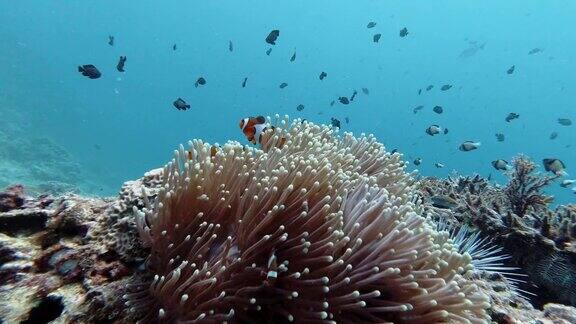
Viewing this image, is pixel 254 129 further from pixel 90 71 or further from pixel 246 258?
pixel 90 71

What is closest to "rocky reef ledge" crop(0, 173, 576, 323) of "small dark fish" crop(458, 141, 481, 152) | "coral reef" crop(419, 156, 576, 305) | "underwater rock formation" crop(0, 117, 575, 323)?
"underwater rock formation" crop(0, 117, 575, 323)

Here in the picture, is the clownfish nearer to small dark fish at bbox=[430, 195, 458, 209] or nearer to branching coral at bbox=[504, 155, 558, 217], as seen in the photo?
small dark fish at bbox=[430, 195, 458, 209]

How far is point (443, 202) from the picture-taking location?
6.00 metres

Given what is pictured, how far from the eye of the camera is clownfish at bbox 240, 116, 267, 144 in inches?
190

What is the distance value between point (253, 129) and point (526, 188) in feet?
15.0

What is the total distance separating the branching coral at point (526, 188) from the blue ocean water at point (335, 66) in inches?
3479

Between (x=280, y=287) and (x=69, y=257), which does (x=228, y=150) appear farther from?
(x=69, y=257)

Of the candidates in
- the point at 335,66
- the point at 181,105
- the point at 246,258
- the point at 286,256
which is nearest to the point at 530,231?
the point at 286,256

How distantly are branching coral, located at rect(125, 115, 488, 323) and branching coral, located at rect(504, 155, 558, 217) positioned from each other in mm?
4254

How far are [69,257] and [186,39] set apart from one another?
16085 cm

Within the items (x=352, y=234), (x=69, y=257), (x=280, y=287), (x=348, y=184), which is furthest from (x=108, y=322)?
(x=348, y=184)

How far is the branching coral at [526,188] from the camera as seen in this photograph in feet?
20.5

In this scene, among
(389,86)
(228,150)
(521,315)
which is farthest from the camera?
(389,86)

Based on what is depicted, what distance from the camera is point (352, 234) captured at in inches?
96.0
